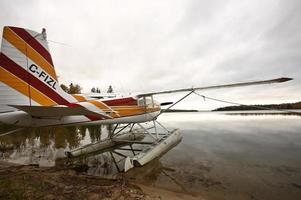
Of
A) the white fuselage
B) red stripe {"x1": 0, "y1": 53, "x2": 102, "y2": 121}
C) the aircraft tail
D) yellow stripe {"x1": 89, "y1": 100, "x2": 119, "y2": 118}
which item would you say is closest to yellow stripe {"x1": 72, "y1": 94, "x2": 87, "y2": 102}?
yellow stripe {"x1": 89, "y1": 100, "x2": 119, "y2": 118}

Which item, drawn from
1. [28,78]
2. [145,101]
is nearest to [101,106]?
[28,78]

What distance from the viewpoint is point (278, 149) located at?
8211mm

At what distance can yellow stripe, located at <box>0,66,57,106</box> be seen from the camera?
12.0 ft

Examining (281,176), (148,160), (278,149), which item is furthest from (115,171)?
(278,149)

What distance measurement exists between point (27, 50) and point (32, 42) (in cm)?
24

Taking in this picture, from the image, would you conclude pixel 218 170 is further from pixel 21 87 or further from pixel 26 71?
pixel 26 71

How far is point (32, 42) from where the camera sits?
4164 millimetres

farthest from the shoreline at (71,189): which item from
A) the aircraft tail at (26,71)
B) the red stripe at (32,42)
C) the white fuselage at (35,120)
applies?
the red stripe at (32,42)

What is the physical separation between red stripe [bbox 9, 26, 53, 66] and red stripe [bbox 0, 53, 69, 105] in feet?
2.04

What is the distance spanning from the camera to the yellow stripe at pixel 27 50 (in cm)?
381

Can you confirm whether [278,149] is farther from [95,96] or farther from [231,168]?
[95,96]

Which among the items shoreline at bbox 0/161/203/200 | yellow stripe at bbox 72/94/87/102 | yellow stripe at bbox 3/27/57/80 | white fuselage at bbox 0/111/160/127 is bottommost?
shoreline at bbox 0/161/203/200

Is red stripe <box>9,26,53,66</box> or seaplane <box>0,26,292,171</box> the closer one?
seaplane <box>0,26,292,171</box>

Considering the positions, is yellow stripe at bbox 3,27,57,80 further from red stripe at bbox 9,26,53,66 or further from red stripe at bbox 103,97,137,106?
red stripe at bbox 103,97,137,106
